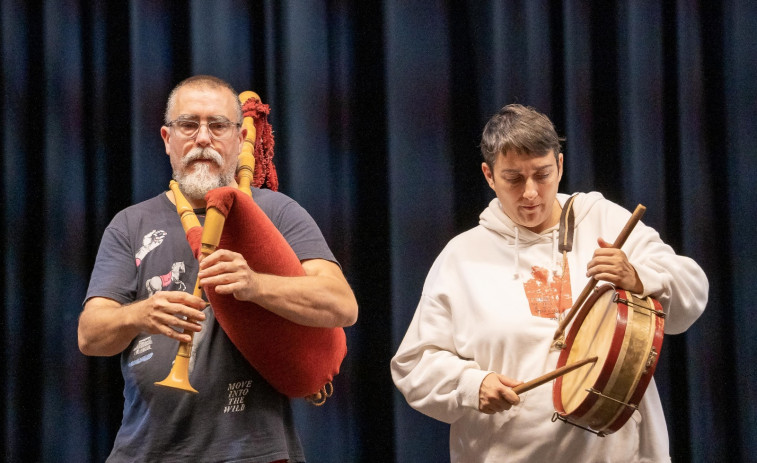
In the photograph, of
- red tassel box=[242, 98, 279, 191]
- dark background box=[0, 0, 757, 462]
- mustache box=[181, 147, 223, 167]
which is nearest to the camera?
mustache box=[181, 147, 223, 167]

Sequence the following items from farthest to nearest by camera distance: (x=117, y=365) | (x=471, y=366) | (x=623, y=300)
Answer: (x=117, y=365) → (x=471, y=366) → (x=623, y=300)

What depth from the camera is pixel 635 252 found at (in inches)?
75.4

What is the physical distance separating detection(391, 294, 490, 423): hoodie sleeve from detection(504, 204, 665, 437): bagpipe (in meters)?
0.14

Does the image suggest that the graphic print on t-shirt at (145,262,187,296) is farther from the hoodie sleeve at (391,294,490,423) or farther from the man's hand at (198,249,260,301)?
the hoodie sleeve at (391,294,490,423)

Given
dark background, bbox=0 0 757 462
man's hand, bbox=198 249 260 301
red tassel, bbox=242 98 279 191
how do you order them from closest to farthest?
man's hand, bbox=198 249 260 301, red tassel, bbox=242 98 279 191, dark background, bbox=0 0 757 462

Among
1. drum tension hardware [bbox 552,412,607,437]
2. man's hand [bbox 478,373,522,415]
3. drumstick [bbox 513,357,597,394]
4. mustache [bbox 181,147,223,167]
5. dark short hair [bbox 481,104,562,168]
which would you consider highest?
dark short hair [bbox 481,104,562,168]

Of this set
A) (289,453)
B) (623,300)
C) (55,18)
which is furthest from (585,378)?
(55,18)

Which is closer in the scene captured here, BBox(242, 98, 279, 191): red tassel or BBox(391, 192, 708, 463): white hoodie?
BBox(391, 192, 708, 463): white hoodie

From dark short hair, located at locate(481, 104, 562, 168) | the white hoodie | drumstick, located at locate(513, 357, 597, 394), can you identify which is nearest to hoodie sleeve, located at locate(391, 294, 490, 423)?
the white hoodie

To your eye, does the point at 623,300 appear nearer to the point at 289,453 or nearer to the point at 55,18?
the point at 289,453

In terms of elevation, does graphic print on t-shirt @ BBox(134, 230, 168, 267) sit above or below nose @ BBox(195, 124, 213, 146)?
below

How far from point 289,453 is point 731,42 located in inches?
74.2

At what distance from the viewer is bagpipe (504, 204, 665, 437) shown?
5.53 ft

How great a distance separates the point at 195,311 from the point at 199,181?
1.31ft
